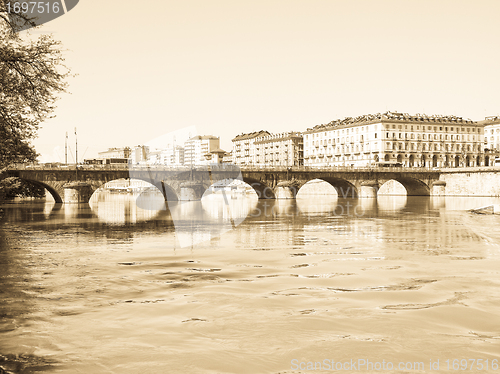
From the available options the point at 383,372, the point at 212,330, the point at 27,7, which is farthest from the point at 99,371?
the point at 27,7

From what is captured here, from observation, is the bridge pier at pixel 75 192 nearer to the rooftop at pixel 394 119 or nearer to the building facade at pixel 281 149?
the rooftop at pixel 394 119

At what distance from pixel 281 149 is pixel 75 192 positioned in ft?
341

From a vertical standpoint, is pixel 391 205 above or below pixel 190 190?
below

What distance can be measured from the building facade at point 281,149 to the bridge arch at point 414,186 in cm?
5971

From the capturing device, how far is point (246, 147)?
191 metres

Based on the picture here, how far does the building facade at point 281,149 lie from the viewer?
159 m

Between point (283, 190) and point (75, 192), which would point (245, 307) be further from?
point (283, 190)

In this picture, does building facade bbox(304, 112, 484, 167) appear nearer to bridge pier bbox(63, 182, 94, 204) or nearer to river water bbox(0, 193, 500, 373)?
bridge pier bbox(63, 182, 94, 204)

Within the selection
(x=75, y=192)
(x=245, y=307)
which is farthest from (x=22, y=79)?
(x=75, y=192)

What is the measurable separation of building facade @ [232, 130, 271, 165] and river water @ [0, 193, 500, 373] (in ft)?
526

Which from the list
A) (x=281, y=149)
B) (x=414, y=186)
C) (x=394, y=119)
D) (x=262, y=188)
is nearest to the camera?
(x=262, y=188)

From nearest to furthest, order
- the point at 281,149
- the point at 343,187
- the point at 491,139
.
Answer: the point at 343,187
the point at 491,139
the point at 281,149

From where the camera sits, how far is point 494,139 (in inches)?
5482

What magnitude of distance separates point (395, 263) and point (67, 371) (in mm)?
12809
